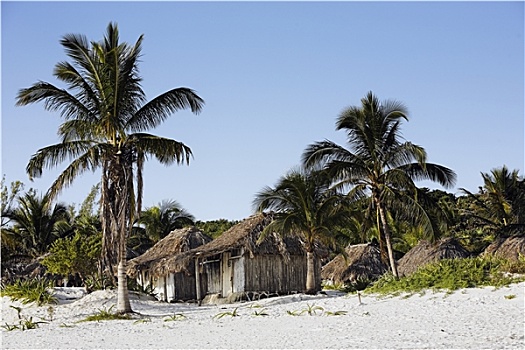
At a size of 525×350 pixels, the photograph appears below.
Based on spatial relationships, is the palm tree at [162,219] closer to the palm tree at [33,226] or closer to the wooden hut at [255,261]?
the palm tree at [33,226]

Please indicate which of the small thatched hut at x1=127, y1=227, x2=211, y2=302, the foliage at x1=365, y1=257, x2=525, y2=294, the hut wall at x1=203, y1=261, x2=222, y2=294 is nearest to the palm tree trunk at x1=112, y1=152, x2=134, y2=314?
the foliage at x1=365, y1=257, x2=525, y2=294

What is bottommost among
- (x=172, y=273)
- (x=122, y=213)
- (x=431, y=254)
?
(x=172, y=273)

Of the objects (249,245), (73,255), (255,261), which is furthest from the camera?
(73,255)

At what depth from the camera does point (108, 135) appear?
1675 cm

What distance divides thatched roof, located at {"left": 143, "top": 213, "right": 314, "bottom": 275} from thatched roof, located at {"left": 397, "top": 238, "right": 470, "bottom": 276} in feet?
18.3

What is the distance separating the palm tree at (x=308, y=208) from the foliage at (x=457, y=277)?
4102 millimetres

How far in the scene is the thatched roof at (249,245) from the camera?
2267cm

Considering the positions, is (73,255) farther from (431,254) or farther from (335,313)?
(431,254)

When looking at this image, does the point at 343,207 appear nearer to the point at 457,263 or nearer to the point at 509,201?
the point at 457,263

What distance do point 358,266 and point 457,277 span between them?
14013mm

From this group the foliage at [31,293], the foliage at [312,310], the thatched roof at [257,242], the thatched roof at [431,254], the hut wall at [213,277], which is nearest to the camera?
the foliage at [312,310]

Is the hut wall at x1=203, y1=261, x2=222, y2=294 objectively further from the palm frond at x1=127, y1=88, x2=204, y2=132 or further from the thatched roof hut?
the palm frond at x1=127, y1=88, x2=204, y2=132

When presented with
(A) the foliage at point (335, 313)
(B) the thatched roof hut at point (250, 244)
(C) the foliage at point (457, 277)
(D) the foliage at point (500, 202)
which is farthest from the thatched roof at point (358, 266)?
(A) the foliage at point (335, 313)

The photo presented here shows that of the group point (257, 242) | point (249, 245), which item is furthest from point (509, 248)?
point (249, 245)
